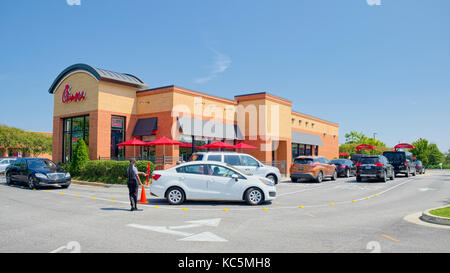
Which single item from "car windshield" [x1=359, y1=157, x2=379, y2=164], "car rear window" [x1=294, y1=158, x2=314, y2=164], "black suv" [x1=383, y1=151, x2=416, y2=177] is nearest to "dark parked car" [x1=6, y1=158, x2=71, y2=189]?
"car rear window" [x1=294, y1=158, x2=314, y2=164]

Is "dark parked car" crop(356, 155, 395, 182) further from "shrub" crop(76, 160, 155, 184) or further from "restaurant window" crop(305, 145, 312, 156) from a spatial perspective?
"restaurant window" crop(305, 145, 312, 156)

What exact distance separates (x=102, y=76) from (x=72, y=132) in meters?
6.17

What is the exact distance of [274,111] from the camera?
1187 inches

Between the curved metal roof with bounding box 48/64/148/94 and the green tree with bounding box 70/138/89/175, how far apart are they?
4.81 metres


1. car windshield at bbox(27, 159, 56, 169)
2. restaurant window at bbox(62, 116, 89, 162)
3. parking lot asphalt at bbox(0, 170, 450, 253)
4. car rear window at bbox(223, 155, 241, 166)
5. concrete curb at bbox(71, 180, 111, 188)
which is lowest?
concrete curb at bbox(71, 180, 111, 188)

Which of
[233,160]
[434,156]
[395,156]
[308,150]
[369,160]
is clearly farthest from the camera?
[434,156]

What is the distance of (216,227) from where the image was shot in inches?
325

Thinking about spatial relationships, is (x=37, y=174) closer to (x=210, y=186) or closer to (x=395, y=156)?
(x=210, y=186)

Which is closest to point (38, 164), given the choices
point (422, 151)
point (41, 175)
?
point (41, 175)

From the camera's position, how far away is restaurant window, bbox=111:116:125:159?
24.7 m

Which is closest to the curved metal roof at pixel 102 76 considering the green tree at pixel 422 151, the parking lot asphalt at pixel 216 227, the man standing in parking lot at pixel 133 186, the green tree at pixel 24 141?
the parking lot asphalt at pixel 216 227
